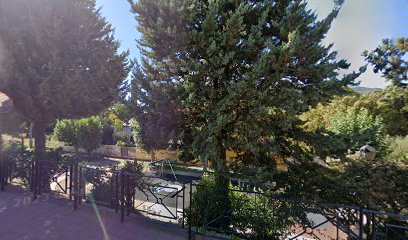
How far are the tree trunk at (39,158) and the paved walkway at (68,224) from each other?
0.45m

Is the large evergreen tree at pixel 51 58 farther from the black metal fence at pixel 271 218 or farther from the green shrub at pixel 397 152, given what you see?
the green shrub at pixel 397 152

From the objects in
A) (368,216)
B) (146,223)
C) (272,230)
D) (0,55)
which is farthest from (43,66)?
(368,216)

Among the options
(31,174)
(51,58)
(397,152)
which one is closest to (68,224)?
(31,174)

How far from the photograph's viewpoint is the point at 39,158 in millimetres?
6578

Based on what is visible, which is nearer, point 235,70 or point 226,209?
point 226,209

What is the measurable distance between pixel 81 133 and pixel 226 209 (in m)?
21.1

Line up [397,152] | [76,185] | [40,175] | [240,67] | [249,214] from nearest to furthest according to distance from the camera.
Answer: [249,214], [240,67], [76,185], [40,175], [397,152]

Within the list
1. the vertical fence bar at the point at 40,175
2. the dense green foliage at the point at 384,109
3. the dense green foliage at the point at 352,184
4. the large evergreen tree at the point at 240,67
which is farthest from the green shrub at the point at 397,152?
the vertical fence bar at the point at 40,175

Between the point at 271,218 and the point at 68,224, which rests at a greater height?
the point at 271,218

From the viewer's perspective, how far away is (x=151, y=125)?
534 cm

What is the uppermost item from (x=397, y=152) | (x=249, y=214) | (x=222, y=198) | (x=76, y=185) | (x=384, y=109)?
(x=384, y=109)

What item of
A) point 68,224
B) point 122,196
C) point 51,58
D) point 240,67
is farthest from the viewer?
point 51,58

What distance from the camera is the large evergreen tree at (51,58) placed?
6.22 meters

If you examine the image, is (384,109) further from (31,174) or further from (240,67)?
(31,174)
